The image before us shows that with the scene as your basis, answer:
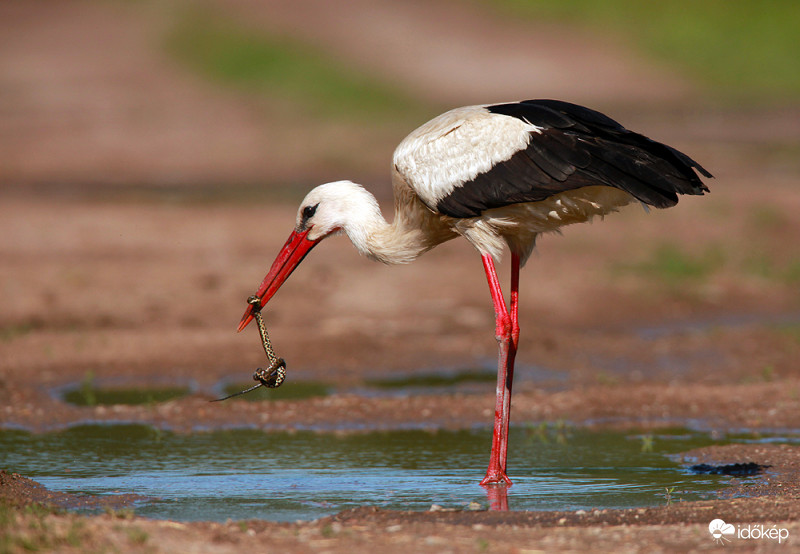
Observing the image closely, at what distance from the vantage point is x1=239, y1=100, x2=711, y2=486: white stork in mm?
6652

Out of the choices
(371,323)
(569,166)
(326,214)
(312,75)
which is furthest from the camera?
(312,75)

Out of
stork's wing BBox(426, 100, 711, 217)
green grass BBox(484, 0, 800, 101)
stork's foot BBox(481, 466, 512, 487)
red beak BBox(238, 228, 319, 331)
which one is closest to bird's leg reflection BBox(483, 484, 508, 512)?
stork's foot BBox(481, 466, 512, 487)

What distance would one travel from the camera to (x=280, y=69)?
28.4 meters

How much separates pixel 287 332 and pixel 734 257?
5.83 metres

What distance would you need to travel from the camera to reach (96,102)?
26484mm

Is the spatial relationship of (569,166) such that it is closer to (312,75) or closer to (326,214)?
(326,214)

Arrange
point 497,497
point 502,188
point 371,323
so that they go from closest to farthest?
point 497,497 < point 502,188 < point 371,323

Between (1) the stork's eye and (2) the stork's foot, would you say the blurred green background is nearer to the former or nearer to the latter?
(1) the stork's eye

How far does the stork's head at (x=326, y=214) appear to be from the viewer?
7.66m

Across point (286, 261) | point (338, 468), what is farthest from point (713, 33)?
point (338, 468)

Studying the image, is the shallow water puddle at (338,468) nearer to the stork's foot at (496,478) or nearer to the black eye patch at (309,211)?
the stork's foot at (496,478)

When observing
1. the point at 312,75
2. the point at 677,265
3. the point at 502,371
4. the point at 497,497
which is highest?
the point at 312,75

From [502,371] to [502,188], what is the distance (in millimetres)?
1134

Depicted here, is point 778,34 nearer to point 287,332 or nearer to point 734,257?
point 734,257
